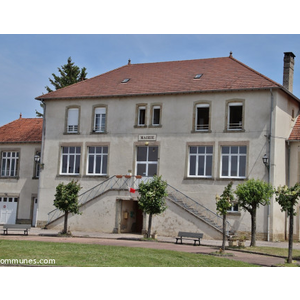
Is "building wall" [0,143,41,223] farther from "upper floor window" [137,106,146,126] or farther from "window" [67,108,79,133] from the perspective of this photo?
"upper floor window" [137,106,146,126]

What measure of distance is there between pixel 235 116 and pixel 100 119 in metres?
9.08

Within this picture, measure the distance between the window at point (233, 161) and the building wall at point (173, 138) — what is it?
1.11 feet

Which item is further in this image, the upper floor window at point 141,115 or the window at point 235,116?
the upper floor window at point 141,115

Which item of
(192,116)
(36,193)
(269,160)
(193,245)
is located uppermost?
(192,116)

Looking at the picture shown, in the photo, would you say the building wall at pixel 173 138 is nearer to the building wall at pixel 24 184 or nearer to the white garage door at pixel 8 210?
the building wall at pixel 24 184

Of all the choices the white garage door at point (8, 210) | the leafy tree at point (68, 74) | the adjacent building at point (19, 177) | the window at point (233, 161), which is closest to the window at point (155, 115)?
the window at point (233, 161)

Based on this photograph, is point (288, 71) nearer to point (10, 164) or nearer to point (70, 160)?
point (70, 160)

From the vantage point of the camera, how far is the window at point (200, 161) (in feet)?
108

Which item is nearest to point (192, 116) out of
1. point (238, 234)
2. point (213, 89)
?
point (213, 89)

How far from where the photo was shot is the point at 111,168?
35.0m

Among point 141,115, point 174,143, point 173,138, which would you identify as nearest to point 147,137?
point 141,115

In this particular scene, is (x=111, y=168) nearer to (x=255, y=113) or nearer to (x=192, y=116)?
(x=192, y=116)

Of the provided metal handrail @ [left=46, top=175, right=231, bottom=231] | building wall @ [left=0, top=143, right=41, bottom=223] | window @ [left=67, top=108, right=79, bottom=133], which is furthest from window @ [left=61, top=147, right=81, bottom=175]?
building wall @ [left=0, top=143, right=41, bottom=223]

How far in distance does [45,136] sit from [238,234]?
48.7 feet
